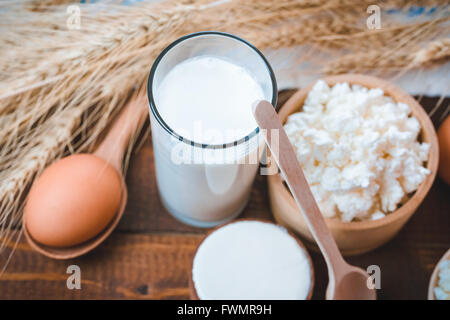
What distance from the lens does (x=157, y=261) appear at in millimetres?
729

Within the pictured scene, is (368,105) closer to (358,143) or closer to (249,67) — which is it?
(358,143)

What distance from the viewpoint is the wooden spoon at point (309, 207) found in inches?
20.1

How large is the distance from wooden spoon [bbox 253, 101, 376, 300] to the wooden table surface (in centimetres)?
14

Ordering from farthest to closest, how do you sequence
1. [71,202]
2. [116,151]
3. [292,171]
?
[116,151] < [71,202] < [292,171]

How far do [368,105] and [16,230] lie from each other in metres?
0.57

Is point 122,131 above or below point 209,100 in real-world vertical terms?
below

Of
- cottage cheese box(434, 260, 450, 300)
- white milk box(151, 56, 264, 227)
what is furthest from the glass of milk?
cottage cheese box(434, 260, 450, 300)

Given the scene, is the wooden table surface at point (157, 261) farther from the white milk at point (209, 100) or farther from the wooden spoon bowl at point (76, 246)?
the white milk at point (209, 100)

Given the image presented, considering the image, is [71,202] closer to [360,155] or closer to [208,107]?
[208,107]

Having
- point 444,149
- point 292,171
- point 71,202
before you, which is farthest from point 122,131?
point 444,149

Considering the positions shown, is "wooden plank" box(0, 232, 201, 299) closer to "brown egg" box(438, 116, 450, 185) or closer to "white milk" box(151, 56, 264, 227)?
"white milk" box(151, 56, 264, 227)

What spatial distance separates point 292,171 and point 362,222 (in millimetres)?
151

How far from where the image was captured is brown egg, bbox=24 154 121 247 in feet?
2.11

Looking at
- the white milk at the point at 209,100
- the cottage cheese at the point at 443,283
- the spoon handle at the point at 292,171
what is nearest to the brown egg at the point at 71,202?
the white milk at the point at 209,100
